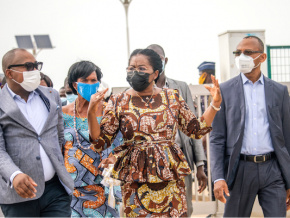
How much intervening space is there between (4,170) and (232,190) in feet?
7.31

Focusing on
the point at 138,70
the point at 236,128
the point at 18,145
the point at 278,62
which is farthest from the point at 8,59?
the point at 278,62

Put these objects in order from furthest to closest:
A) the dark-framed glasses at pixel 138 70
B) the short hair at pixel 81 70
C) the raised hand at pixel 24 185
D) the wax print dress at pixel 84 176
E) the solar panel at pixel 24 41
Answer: the solar panel at pixel 24 41, the short hair at pixel 81 70, the wax print dress at pixel 84 176, the dark-framed glasses at pixel 138 70, the raised hand at pixel 24 185

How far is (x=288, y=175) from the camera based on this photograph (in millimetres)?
5242

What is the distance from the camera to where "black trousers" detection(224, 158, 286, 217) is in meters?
5.17

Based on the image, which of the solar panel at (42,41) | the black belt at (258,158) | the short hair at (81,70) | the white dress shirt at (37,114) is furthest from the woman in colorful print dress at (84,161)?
the solar panel at (42,41)

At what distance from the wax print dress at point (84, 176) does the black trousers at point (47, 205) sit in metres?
0.86

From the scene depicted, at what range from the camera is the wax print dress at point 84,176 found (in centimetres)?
567

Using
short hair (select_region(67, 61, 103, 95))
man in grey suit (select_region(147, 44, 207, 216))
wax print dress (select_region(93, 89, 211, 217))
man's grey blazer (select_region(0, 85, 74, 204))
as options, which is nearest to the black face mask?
wax print dress (select_region(93, 89, 211, 217))

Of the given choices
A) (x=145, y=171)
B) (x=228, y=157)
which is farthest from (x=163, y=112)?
(x=228, y=157)

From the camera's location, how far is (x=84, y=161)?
5.69m

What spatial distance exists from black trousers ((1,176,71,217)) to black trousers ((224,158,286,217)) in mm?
1636

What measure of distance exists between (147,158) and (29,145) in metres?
0.97

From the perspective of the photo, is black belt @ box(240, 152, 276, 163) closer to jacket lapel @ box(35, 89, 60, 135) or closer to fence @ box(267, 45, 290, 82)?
jacket lapel @ box(35, 89, 60, 135)

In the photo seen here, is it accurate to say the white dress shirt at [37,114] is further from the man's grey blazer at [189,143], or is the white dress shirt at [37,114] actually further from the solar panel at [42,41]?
the solar panel at [42,41]
